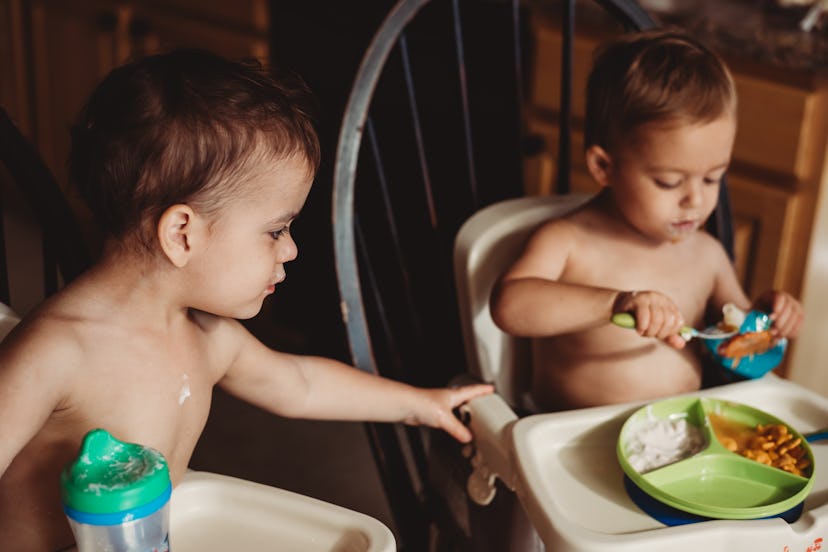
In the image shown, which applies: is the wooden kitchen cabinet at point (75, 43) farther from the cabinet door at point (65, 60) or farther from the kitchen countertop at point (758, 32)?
the kitchen countertop at point (758, 32)

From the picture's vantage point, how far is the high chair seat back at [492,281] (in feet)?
3.79

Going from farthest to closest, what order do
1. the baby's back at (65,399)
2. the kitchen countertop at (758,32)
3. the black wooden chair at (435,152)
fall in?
the black wooden chair at (435,152) → the kitchen countertop at (758,32) → the baby's back at (65,399)

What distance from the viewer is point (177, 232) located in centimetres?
83

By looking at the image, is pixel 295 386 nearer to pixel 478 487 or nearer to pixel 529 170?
pixel 478 487

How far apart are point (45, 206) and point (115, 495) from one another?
428 mm

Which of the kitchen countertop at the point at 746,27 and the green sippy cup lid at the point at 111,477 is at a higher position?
the kitchen countertop at the point at 746,27

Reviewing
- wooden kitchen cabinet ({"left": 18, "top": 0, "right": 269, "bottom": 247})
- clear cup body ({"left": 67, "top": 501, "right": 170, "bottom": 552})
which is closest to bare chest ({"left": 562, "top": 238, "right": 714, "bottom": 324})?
clear cup body ({"left": 67, "top": 501, "right": 170, "bottom": 552})

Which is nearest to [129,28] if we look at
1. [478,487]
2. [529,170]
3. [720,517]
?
[529,170]

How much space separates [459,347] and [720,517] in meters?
1.09

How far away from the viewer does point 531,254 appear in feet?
3.75

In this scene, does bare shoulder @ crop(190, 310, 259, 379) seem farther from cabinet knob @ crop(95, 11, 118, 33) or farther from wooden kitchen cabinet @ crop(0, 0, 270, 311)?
cabinet knob @ crop(95, 11, 118, 33)

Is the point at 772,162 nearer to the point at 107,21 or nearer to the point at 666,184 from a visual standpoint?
the point at 666,184

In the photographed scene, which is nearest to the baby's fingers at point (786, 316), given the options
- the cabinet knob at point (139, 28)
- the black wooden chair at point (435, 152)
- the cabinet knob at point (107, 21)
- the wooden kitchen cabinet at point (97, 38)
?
the black wooden chair at point (435, 152)

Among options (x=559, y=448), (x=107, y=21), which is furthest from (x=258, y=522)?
(x=107, y=21)
